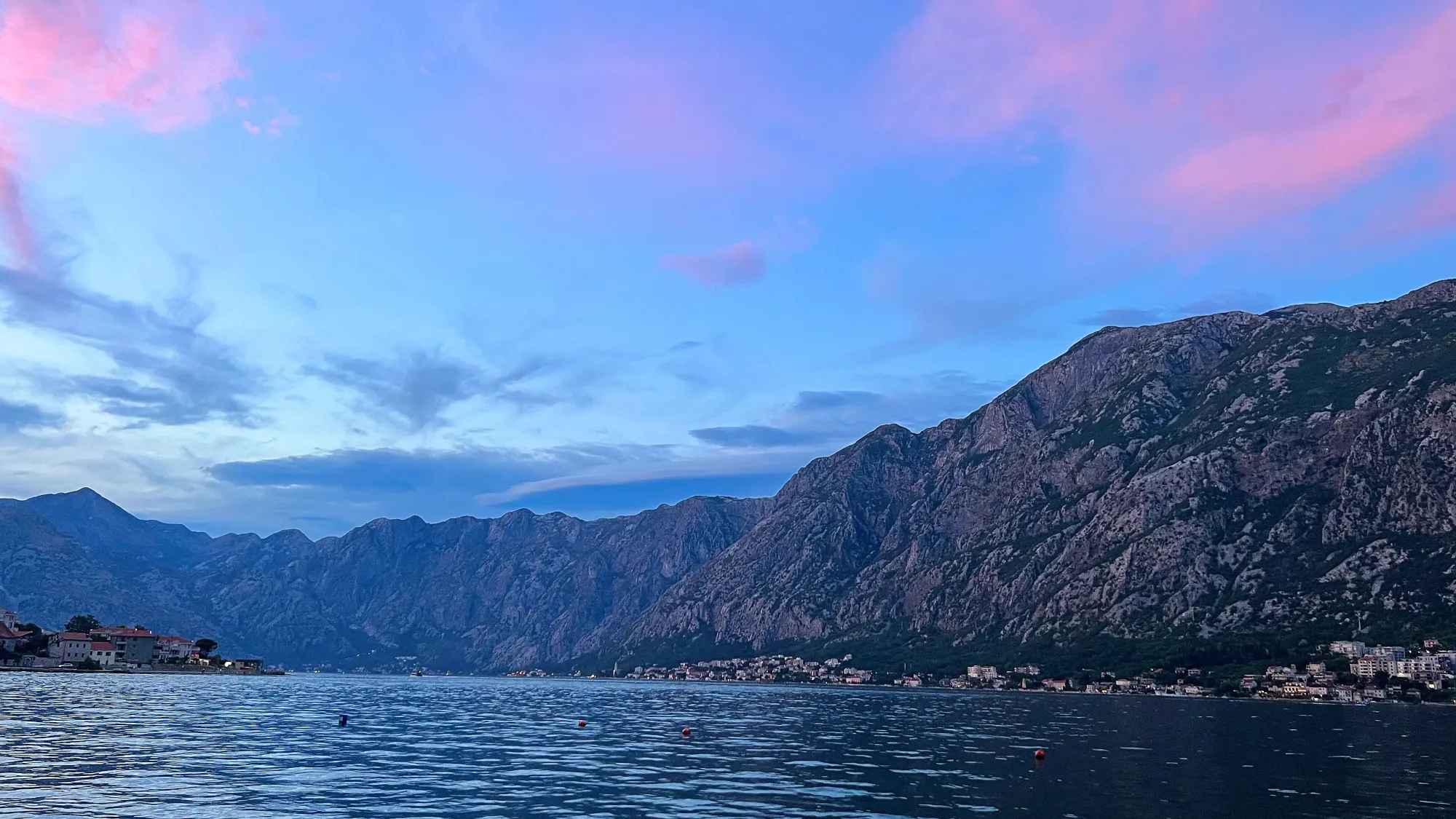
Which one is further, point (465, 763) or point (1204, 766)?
point (1204, 766)

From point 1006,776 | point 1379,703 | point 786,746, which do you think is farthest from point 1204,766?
point 1379,703

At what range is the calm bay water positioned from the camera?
151 ft

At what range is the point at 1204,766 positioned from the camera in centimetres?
7038

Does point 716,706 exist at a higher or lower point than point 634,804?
lower

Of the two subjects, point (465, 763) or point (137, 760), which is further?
point (465, 763)

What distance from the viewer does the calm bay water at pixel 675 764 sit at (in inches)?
1806

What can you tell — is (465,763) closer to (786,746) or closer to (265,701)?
(786,746)

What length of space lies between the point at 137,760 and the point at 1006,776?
5547 cm

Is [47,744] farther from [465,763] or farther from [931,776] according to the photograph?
[931,776]

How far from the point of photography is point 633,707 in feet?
515

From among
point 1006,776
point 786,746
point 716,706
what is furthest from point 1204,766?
point 716,706

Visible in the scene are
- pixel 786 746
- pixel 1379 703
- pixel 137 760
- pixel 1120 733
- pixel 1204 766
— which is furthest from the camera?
pixel 1379 703

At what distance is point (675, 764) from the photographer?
6600 cm

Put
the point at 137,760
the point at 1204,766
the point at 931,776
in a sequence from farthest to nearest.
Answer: the point at 1204,766 → the point at 931,776 → the point at 137,760
